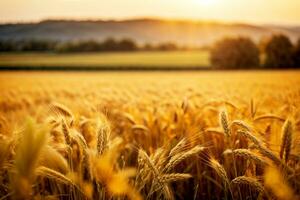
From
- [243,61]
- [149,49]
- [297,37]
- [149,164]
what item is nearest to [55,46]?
[149,49]

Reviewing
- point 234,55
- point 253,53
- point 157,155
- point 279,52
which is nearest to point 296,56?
point 279,52

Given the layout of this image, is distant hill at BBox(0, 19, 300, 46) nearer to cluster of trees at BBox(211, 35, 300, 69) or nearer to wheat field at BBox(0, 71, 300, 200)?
cluster of trees at BBox(211, 35, 300, 69)

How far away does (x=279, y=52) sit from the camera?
1666 inches

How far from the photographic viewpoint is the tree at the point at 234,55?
45719mm

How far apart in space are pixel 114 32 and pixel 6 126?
265 ft

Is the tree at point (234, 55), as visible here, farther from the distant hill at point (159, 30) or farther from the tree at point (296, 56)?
the distant hill at point (159, 30)

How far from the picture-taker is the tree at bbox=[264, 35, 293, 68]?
41.2 meters

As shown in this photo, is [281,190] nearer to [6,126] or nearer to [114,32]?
[6,126]

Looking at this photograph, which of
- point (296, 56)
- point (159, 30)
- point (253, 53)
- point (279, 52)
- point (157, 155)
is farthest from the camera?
point (159, 30)

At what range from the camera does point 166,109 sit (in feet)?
13.8

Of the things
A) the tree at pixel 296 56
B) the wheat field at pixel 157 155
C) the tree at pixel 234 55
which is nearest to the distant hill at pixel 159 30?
the tree at pixel 234 55

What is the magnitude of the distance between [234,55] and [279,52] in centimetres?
609

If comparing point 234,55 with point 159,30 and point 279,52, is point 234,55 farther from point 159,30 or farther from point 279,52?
point 159,30

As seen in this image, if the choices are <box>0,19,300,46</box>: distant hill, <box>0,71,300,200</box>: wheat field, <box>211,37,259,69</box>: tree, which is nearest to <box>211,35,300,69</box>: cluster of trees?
<box>211,37,259,69</box>: tree
